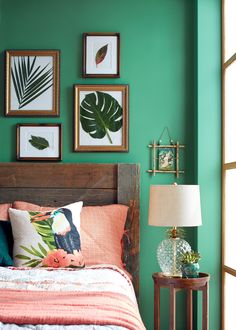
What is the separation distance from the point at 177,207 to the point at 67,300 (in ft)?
4.93

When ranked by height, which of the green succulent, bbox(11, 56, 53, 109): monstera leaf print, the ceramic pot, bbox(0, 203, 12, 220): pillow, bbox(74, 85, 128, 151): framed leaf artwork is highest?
bbox(11, 56, 53, 109): monstera leaf print

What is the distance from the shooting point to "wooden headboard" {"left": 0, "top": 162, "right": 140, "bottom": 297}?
14.8 ft

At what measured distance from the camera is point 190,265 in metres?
3.98

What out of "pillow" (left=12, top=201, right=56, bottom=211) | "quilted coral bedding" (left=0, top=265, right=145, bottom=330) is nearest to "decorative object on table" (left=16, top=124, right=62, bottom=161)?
"pillow" (left=12, top=201, right=56, bottom=211)

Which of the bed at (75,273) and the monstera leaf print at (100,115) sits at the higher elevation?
the monstera leaf print at (100,115)

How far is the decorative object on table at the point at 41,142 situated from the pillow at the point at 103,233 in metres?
0.53

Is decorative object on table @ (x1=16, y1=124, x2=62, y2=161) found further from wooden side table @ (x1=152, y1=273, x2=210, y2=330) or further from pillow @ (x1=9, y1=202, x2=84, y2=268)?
wooden side table @ (x1=152, y1=273, x2=210, y2=330)

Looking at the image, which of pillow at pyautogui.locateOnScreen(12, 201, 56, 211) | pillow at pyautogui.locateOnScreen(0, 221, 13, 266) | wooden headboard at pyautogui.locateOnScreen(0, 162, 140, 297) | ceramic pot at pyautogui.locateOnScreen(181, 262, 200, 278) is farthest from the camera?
wooden headboard at pyautogui.locateOnScreen(0, 162, 140, 297)

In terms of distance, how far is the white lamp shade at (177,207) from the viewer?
13.3 feet

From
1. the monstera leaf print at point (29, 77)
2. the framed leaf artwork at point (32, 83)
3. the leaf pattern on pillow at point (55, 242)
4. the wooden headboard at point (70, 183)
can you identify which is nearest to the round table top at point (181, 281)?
the leaf pattern on pillow at point (55, 242)

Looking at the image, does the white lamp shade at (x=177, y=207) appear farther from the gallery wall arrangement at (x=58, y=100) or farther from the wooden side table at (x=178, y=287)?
the gallery wall arrangement at (x=58, y=100)

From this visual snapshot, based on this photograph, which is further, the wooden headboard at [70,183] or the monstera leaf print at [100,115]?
the monstera leaf print at [100,115]

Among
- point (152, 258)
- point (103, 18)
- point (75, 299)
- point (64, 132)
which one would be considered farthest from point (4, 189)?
point (75, 299)

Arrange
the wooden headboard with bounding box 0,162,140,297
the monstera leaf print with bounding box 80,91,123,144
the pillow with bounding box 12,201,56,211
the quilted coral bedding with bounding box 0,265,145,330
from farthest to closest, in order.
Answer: the monstera leaf print with bounding box 80,91,123,144
the wooden headboard with bounding box 0,162,140,297
the pillow with bounding box 12,201,56,211
the quilted coral bedding with bounding box 0,265,145,330
